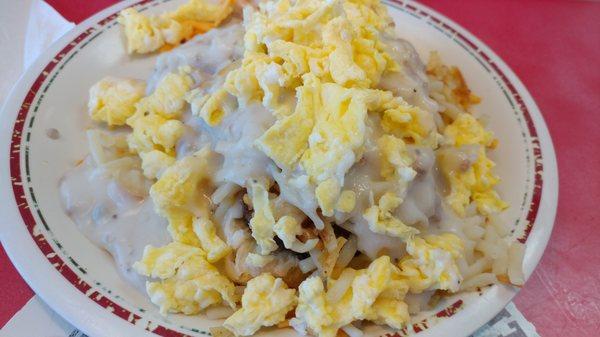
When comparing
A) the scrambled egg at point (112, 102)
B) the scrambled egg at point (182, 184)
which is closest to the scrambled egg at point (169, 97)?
the scrambled egg at point (112, 102)

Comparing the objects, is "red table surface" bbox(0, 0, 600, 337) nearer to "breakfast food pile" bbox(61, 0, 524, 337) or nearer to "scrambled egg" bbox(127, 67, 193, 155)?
"breakfast food pile" bbox(61, 0, 524, 337)

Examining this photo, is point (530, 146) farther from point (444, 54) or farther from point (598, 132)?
point (598, 132)

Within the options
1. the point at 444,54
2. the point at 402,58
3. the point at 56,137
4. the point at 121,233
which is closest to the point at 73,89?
the point at 56,137

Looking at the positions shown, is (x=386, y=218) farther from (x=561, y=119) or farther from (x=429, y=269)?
(x=561, y=119)

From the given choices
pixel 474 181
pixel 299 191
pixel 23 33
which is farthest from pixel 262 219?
pixel 23 33

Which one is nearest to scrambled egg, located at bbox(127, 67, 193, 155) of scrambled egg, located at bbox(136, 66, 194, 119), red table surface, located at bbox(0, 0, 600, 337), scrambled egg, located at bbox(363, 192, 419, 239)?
scrambled egg, located at bbox(136, 66, 194, 119)

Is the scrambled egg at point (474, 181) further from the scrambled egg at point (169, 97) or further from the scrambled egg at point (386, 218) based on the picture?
the scrambled egg at point (169, 97)
